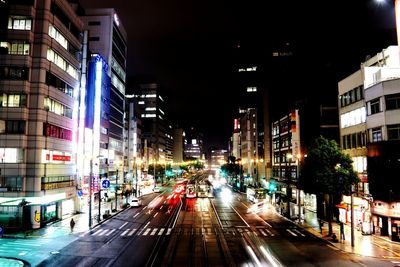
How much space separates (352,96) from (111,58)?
2535 inches

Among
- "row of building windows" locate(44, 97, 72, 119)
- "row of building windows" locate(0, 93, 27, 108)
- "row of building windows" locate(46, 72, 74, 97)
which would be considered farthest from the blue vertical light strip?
"row of building windows" locate(0, 93, 27, 108)

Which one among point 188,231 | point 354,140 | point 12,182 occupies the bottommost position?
point 188,231

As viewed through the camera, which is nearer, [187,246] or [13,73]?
[187,246]

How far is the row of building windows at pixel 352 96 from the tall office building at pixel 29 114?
1618 inches

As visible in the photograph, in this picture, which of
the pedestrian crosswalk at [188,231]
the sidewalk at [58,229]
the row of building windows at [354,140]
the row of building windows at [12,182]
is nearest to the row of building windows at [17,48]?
the row of building windows at [12,182]

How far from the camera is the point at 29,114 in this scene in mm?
44062

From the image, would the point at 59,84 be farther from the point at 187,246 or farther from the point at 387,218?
the point at 387,218

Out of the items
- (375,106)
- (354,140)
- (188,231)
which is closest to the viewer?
(375,106)

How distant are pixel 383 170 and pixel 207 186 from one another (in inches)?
2314

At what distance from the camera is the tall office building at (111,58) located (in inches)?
3541

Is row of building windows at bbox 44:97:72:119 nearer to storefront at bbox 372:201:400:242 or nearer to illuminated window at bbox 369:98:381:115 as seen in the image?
illuminated window at bbox 369:98:381:115

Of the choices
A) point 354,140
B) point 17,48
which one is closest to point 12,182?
point 17,48

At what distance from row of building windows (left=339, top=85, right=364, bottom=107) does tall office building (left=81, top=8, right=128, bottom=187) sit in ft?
185

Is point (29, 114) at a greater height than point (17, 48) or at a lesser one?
lesser
